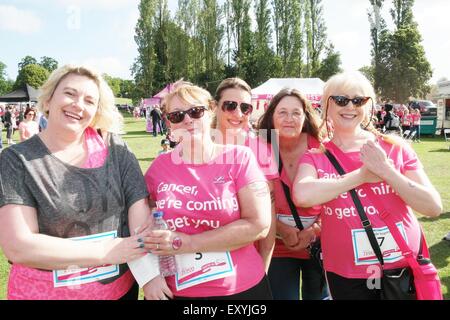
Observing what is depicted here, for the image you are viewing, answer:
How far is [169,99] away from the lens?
7.12 feet

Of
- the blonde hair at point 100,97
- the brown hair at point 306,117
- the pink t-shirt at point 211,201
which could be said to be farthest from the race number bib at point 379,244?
the blonde hair at point 100,97

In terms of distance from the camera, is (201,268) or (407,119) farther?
(407,119)

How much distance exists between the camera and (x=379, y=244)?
6.25ft

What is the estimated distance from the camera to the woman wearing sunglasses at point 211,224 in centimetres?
187

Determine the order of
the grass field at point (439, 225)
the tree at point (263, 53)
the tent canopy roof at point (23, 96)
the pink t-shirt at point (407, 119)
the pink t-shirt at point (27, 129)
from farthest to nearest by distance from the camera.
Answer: the tree at point (263, 53)
the tent canopy roof at point (23, 96)
the pink t-shirt at point (407, 119)
the pink t-shirt at point (27, 129)
the grass field at point (439, 225)

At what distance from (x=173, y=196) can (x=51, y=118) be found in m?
0.73

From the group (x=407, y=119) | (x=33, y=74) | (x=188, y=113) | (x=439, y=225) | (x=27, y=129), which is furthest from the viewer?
(x=33, y=74)

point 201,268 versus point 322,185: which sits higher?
point 322,185

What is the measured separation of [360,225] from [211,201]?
801 mm

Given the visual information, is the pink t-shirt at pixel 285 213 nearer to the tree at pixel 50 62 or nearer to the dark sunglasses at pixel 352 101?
the dark sunglasses at pixel 352 101

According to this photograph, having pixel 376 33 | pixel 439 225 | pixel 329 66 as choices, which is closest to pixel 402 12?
pixel 376 33

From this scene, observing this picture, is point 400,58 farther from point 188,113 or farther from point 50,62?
point 188,113
